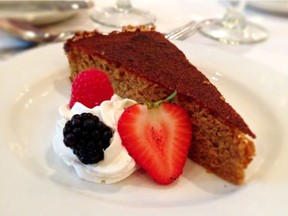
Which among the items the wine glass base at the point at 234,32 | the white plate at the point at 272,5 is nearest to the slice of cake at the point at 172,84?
the wine glass base at the point at 234,32

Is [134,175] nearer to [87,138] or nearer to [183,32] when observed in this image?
[87,138]

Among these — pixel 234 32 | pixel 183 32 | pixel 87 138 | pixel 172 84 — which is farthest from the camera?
pixel 234 32

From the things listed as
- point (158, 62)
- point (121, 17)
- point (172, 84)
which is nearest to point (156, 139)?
point (172, 84)

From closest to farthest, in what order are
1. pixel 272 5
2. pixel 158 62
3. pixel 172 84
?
pixel 172 84 → pixel 158 62 → pixel 272 5

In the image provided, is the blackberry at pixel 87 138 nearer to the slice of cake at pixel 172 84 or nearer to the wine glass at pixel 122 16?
the slice of cake at pixel 172 84

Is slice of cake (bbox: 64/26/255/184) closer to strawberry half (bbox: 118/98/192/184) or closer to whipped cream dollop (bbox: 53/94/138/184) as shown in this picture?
strawberry half (bbox: 118/98/192/184)

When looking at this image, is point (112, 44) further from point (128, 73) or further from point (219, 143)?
point (219, 143)
